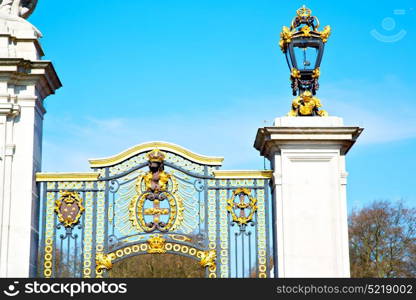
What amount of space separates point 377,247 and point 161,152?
70.3 feet

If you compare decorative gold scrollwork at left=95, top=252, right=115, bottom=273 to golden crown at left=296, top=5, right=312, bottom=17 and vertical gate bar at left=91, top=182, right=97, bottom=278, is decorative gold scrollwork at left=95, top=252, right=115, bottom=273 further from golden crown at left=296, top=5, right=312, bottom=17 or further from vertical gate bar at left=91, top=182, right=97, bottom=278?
golden crown at left=296, top=5, right=312, bottom=17

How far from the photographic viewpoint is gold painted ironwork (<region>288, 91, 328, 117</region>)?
13930mm

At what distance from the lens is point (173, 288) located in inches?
476

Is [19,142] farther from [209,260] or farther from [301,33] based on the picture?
[301,33]

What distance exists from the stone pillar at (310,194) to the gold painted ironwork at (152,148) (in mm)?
1074

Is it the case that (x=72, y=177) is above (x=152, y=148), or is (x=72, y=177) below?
below

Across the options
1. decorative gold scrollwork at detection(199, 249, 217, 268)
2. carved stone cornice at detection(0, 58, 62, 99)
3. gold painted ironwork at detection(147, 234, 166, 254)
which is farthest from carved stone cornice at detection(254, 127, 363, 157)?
carved stone cornice at detection(0, 58, 62, 99)

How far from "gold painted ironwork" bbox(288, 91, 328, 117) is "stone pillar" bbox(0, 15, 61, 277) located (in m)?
4.58

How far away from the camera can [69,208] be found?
1395cm

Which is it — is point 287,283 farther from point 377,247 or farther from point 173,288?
point 377,247

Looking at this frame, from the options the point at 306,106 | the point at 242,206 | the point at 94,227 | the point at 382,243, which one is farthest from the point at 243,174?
the point at 382,243

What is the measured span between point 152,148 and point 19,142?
2.41 m

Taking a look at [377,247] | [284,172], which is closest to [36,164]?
[284,172]

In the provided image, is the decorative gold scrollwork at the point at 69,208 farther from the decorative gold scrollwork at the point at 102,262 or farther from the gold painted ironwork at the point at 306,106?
the gold painted ironwork at the point at 306,106
